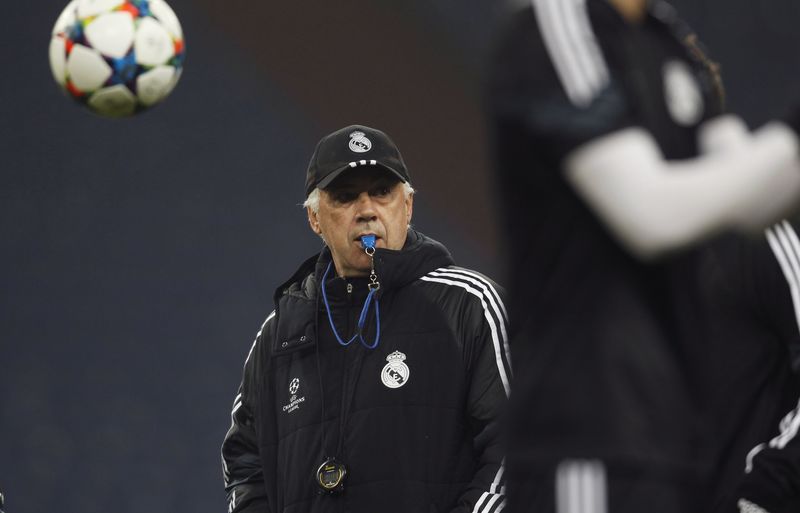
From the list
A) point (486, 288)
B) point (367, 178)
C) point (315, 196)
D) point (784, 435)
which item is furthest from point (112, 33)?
point (784, 435)

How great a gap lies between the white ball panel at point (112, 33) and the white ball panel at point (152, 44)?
1.1 inches

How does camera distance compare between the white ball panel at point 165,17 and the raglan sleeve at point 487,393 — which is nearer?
the raglan sleeve at point 487,393

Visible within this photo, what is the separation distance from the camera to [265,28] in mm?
6312

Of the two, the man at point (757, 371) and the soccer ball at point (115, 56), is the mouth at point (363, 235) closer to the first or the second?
the soccer ball at point (115, 56)

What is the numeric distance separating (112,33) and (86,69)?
0.13 m

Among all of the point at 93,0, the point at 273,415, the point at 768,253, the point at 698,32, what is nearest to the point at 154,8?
the point at 93,0

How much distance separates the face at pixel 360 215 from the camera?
3.56m

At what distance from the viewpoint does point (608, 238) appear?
60.3 inches

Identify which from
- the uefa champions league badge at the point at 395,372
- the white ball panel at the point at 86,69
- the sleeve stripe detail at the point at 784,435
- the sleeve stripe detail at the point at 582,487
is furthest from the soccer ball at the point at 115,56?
the sleeve stripe detail at the point at 582,487

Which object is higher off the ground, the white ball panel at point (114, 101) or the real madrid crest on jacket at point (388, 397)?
the white ball panel at point (114, 101)

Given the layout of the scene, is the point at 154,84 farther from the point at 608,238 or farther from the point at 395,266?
the point at 608,238

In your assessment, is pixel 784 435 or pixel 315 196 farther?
pixel 315 196

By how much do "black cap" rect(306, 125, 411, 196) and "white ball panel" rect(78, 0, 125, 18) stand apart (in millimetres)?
766

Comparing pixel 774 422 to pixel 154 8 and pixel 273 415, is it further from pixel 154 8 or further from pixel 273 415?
pixel 154 8
